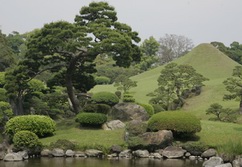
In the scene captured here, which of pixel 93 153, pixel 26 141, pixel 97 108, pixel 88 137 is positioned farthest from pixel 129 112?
pixel 26 141

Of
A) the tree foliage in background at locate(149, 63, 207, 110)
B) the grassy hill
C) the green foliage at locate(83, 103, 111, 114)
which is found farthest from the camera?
the grassy hill

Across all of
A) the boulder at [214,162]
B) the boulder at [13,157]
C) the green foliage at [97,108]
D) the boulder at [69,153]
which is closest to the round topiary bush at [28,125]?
the boulder at [13,157]

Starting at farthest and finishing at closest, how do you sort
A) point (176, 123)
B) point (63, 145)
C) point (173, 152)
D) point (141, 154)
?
point (176, 123), point (63, 145), point (141, 154), point (173, 152)

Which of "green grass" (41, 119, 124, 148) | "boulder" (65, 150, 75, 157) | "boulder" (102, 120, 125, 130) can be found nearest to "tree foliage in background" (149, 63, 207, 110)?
"boulder" (102, 120, 125, 130)

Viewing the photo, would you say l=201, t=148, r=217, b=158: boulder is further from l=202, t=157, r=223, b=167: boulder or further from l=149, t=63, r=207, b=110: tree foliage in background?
l=149, t=63, r=207, b=110: tree foliage in background

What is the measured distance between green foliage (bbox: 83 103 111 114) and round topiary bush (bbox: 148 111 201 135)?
518cm

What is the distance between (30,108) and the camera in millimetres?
26750

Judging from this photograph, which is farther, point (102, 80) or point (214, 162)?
point (102, 80)

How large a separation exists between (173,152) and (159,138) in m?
1.07

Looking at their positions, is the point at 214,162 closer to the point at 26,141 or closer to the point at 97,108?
the point at 26,141

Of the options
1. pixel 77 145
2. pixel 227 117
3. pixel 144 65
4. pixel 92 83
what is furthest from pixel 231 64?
pixel 77 145

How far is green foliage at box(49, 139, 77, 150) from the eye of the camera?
62.9 feet

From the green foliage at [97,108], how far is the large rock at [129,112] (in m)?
0.65

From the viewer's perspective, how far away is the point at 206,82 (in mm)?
47375
